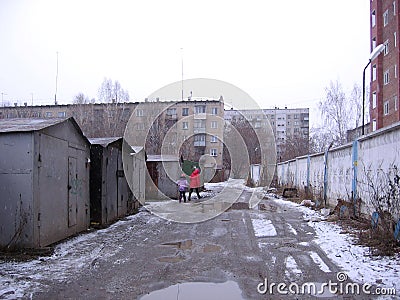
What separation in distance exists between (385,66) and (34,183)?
1417 inches

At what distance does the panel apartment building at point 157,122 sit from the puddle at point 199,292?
86.8 ft

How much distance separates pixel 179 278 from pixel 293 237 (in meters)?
4.28

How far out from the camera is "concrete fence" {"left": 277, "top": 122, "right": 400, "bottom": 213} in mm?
9170

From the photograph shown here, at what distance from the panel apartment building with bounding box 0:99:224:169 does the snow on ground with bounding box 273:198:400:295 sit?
2362 centimetres

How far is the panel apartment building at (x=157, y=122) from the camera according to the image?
39.8 metres

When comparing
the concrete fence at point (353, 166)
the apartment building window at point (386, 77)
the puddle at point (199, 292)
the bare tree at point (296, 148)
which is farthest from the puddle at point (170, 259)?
the bare tree at point (296, 148)

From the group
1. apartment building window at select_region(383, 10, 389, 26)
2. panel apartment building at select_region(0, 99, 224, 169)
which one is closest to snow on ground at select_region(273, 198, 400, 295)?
panel apartment building at select_region(0, 99, 224, 169)

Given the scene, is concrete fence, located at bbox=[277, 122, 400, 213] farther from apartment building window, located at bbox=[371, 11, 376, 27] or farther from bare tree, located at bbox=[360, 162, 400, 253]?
apartment building window, located at bbox=[371, 11, 376, 27]

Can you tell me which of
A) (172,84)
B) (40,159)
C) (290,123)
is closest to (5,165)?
(40,159)

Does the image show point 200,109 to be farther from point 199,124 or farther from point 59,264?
point 59,264

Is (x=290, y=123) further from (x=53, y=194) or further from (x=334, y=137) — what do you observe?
(x=53, y=194)

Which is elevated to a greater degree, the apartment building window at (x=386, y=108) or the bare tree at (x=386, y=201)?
the apartment building window at (x=386, y=108)

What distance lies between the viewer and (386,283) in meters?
5.36

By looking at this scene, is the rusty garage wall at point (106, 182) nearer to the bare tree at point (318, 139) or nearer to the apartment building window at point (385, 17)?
the apartment building window at point (385, 17)
